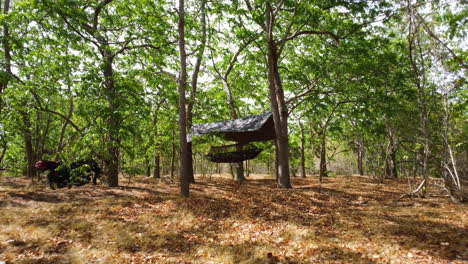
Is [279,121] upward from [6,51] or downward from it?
downward

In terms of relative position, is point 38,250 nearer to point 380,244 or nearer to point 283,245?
point 283,245

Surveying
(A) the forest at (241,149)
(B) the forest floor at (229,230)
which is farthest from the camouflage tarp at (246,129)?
(B) the forest floor at (229,230)

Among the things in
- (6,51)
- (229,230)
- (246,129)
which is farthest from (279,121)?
(6,51)

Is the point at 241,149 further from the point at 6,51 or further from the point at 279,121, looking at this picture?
the point at 6,51

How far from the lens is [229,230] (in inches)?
209

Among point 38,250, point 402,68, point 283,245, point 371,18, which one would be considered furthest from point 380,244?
point 402,68

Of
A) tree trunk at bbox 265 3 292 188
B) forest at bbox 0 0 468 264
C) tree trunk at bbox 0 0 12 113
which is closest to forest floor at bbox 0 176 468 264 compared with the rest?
forest at bbox 0 0 468 264

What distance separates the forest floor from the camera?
399 centimetres

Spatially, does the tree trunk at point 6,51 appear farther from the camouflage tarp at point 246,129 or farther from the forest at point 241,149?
the camouflage tarp at point 246,129

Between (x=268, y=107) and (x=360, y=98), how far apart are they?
627 centimetres

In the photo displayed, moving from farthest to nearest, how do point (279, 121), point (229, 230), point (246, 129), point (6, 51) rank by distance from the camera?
point (6, 51), point (279, 121), point (246, 129), point (229, 230)

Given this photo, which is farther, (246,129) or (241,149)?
(241,149)

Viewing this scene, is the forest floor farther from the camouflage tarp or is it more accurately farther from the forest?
the camouflage tarp

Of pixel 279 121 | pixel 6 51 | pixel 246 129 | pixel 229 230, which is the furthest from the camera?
pixel 6 51
